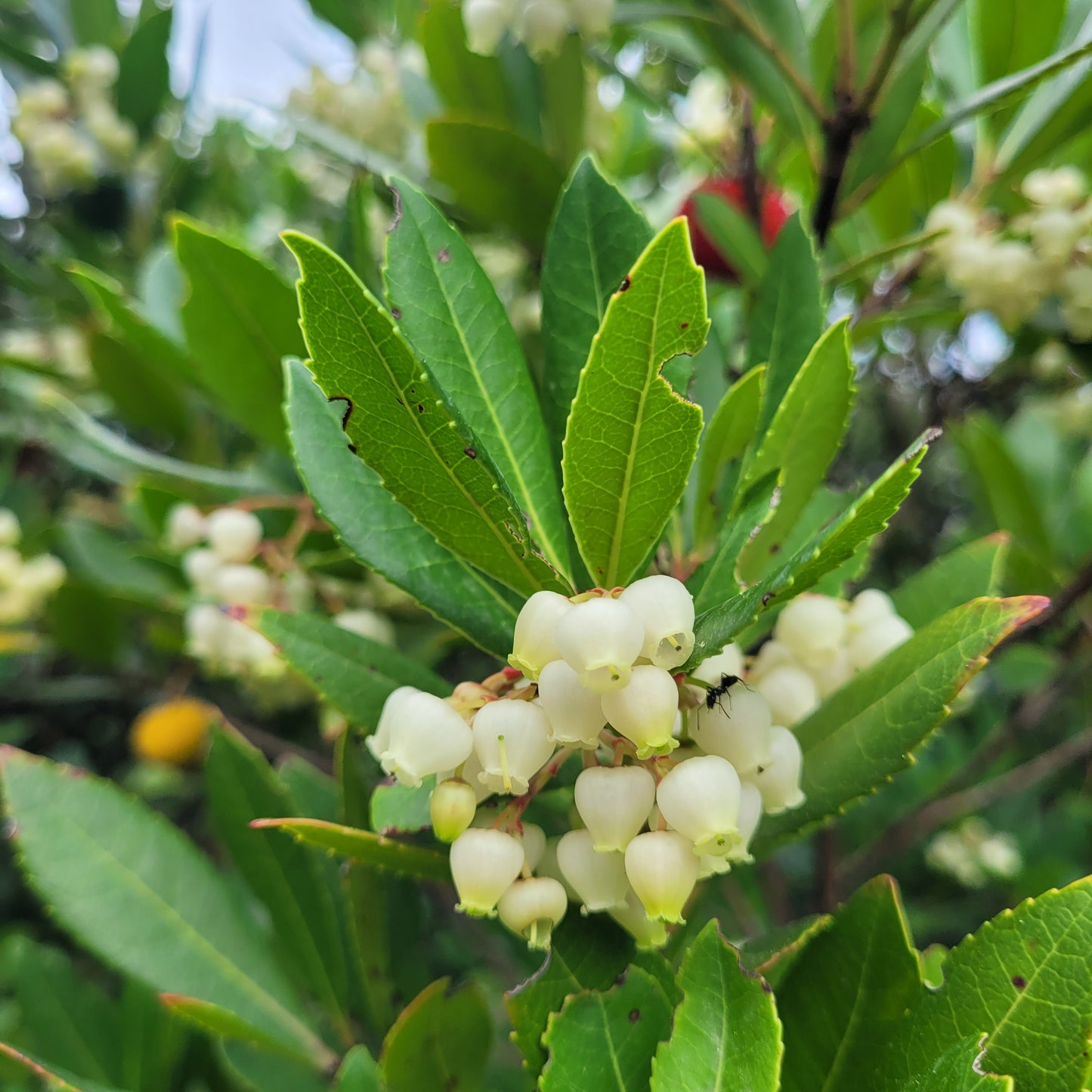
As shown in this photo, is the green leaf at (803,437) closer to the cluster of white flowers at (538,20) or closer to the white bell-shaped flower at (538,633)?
the white bell-shaped flower at (538,633)

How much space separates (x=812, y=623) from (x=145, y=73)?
1702 mm

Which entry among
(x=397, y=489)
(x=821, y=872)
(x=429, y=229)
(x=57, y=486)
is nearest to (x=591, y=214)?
(x=429, y=229)

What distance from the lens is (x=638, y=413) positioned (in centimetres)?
43

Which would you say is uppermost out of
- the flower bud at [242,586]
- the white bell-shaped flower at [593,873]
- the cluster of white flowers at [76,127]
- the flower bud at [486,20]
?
the flower bud at [486,20]

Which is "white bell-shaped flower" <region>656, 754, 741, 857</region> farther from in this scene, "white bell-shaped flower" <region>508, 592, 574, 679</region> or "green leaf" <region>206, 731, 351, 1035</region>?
"green leaf" <region>206, 731, 351, 1035</region>

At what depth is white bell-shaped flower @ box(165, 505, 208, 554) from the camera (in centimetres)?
113

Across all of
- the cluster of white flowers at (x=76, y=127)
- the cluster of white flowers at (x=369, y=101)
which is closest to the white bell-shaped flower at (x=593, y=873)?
the cluster of white flowers at (x=369, y=101)

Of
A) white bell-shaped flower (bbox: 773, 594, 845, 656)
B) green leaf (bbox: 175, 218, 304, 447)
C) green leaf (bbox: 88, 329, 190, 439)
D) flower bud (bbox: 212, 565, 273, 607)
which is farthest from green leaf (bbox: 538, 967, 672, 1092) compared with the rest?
green leaf (bbox: 88, 329, 190, 439)

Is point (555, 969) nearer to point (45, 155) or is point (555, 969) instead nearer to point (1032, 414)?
point (1032, 414)

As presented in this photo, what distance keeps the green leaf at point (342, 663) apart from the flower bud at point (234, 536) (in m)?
0.47

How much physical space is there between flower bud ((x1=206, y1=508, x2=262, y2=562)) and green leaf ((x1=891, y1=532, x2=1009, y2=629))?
69 centimetres

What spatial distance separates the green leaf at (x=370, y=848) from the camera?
0.49 m

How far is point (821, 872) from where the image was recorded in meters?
1.06

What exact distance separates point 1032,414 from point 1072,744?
56 centimetres
